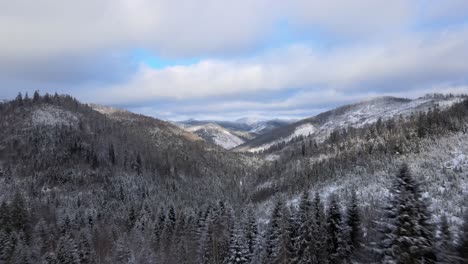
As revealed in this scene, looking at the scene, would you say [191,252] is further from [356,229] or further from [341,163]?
[341,163]

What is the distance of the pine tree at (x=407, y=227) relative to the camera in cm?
1798

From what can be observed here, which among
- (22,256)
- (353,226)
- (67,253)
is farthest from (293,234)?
(22,256)

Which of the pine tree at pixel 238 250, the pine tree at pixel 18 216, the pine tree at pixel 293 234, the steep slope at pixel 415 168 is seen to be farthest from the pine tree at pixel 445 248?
the pine tree at pixel 18 216

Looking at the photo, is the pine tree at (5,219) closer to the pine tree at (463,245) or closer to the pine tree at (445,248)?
the pine tree at (445,248)

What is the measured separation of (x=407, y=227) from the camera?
18547 millimetres

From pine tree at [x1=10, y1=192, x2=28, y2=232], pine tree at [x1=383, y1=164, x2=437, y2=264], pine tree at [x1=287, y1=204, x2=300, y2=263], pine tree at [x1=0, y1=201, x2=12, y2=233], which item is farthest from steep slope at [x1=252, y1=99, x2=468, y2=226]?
pine tree at [x1=0, y1=201, x2=12, y2=233]

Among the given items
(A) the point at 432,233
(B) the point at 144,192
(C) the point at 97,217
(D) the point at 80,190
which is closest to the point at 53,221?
(C) the point at 97,217

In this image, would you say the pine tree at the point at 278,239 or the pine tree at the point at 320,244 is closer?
the pine tree at the point at 320,244

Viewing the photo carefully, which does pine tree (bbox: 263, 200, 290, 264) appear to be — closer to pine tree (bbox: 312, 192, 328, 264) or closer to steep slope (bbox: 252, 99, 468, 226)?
pine tree (bbox: 312, 192, 328, 264)

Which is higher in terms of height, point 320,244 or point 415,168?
point 415,168

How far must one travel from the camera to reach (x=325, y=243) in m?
42.3

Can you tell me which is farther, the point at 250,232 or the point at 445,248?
the point at 250,232

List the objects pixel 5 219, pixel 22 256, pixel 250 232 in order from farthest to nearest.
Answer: pixel 5 219, pixel 22 256, pixel 250 232

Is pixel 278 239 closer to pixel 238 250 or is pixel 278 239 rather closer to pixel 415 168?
pixel 238 250
